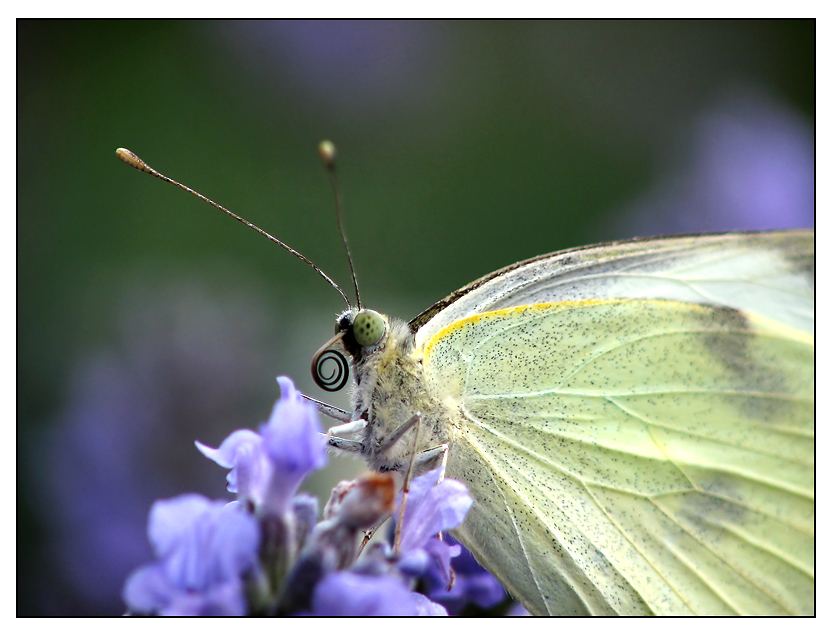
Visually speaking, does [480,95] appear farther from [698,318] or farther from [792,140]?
[698,318]

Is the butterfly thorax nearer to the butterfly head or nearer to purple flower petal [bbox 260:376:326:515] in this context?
the butterfly head

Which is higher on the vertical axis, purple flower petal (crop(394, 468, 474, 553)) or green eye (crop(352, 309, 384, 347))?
green eye (crop(352, 309, 384, 347))

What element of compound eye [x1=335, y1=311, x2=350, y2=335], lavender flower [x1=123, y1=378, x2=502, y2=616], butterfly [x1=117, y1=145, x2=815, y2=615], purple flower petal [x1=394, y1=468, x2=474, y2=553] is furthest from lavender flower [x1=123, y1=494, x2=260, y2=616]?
compound eye [x1=335, y1=311, x2=350, y2=335]

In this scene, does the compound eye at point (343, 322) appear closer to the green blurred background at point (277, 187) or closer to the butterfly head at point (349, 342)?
the butterfly head at point (349, 342)

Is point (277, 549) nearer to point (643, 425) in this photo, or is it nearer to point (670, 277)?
point (643, 425)

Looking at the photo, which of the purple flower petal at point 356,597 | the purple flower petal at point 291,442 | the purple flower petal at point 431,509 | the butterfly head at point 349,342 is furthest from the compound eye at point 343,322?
the purple flower petal at point 356,597

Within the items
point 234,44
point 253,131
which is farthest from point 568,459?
point 253,131

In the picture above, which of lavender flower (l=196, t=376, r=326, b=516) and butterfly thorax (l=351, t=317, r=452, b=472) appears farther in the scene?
butterfly thorax (l=351, t=317, r=452, b=472)
